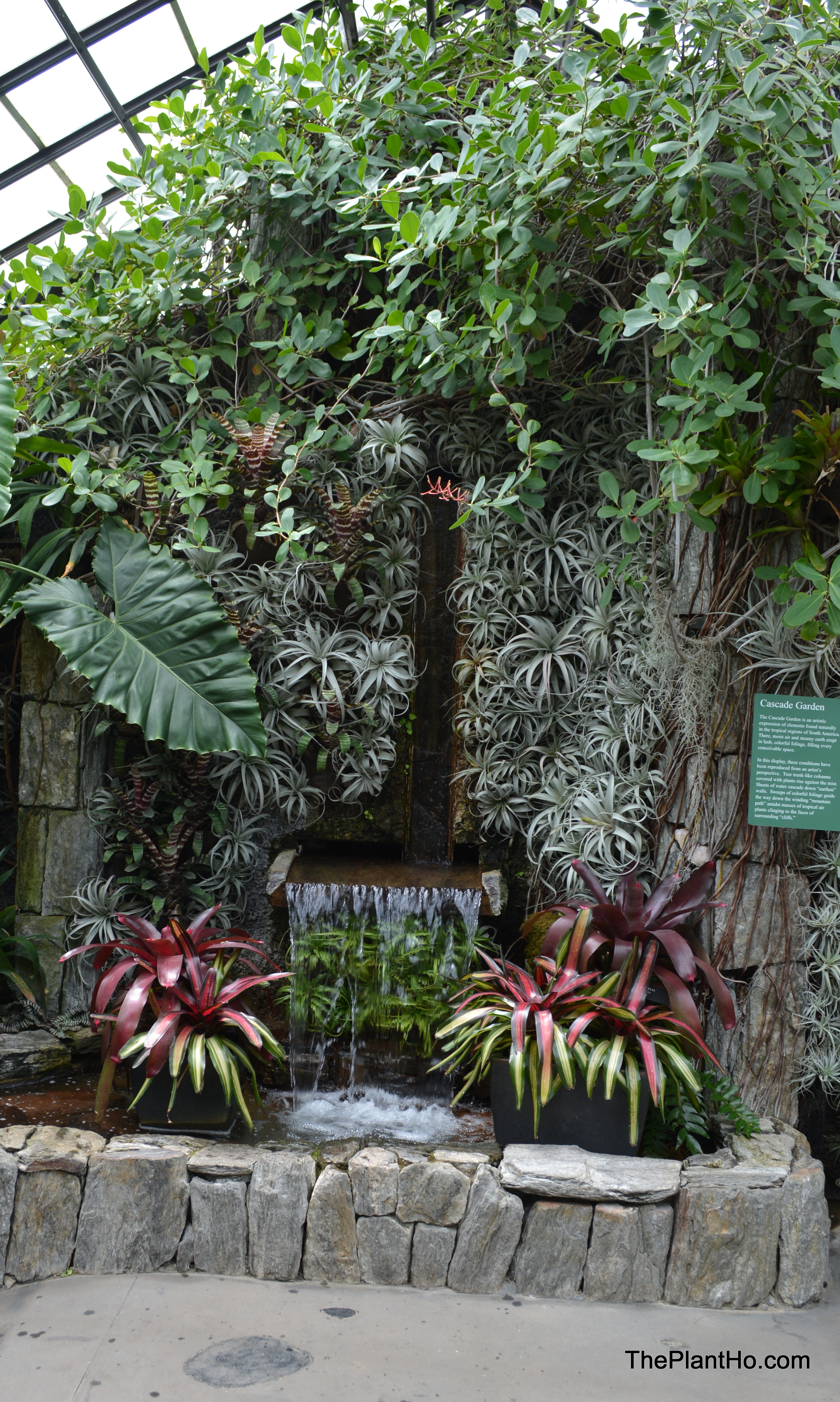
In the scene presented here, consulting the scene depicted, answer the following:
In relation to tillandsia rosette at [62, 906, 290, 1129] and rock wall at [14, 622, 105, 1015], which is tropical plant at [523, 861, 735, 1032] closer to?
tillandsia rosette at [62, 906, 290, 1129]

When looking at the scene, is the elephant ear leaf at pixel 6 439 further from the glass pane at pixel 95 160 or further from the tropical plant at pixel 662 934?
the glass pane at pixel 95 160

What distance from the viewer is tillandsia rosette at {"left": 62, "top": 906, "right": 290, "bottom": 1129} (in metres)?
2.35

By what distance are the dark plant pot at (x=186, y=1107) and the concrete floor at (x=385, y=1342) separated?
364mm

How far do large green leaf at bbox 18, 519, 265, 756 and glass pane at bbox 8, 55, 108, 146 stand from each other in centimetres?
255

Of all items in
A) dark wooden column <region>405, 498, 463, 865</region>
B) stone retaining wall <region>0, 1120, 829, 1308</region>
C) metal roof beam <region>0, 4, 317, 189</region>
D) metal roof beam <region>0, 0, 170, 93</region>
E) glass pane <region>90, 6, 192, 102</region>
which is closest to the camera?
stone retaining wall <region>0, 1120, 829, 1308</region>

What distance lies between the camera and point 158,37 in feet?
13.5

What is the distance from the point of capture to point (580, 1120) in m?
2.30

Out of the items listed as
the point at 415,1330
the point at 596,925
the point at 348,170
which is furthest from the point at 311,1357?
the point at 348,170

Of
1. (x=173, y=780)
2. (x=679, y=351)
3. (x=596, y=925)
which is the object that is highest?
(x=679, y=351)

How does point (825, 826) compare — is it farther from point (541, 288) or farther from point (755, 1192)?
point (541, 288)

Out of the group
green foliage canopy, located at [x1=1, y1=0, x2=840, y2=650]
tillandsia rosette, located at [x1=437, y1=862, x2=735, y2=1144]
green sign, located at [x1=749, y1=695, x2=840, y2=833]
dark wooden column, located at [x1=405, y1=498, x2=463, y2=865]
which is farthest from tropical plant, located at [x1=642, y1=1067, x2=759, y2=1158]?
dark wooden column, located at [x1=405, y1=498, x2=463, y2=865]

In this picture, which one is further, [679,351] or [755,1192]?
[679,351]

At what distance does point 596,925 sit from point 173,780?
166cm

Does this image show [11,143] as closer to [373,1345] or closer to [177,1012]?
[177,1012]
